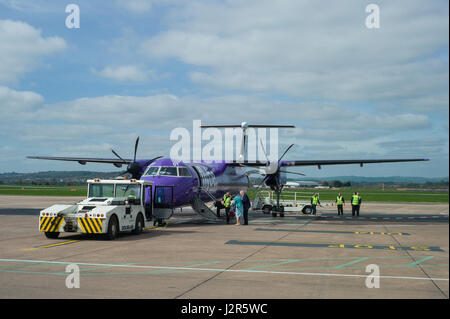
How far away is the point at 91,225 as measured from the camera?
533 inches

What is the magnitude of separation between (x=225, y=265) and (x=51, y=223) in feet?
22.6

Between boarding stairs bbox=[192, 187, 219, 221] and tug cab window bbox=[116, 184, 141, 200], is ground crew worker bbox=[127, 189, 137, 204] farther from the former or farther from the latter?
boarding stairs bbox=[192, 187, 219, 221]

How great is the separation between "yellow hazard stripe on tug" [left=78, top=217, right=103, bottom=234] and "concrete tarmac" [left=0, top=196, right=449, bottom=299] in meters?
0.37

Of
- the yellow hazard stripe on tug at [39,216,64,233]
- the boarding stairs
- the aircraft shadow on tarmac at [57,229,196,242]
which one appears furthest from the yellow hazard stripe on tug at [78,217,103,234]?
the boarding stairs

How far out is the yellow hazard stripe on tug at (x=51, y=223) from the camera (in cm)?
1364

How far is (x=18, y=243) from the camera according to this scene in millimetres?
12961

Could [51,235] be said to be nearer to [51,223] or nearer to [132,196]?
[51,223]

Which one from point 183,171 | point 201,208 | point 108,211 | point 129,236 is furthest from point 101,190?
point 201,208

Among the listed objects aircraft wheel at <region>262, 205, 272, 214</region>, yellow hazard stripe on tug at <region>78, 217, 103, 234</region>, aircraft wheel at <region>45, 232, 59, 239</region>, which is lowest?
aircraft wheel at <region>262, 205, 272, 214</region>

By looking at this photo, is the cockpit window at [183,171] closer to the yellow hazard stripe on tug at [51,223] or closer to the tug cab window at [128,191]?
the tug cab window at [128,191]

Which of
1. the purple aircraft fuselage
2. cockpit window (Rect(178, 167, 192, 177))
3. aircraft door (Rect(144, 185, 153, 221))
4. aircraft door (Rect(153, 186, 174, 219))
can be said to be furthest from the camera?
cockpit window (Rect(178, 167, 192, 177))

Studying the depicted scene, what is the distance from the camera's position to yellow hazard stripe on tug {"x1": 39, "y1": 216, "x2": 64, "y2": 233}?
537 inches
